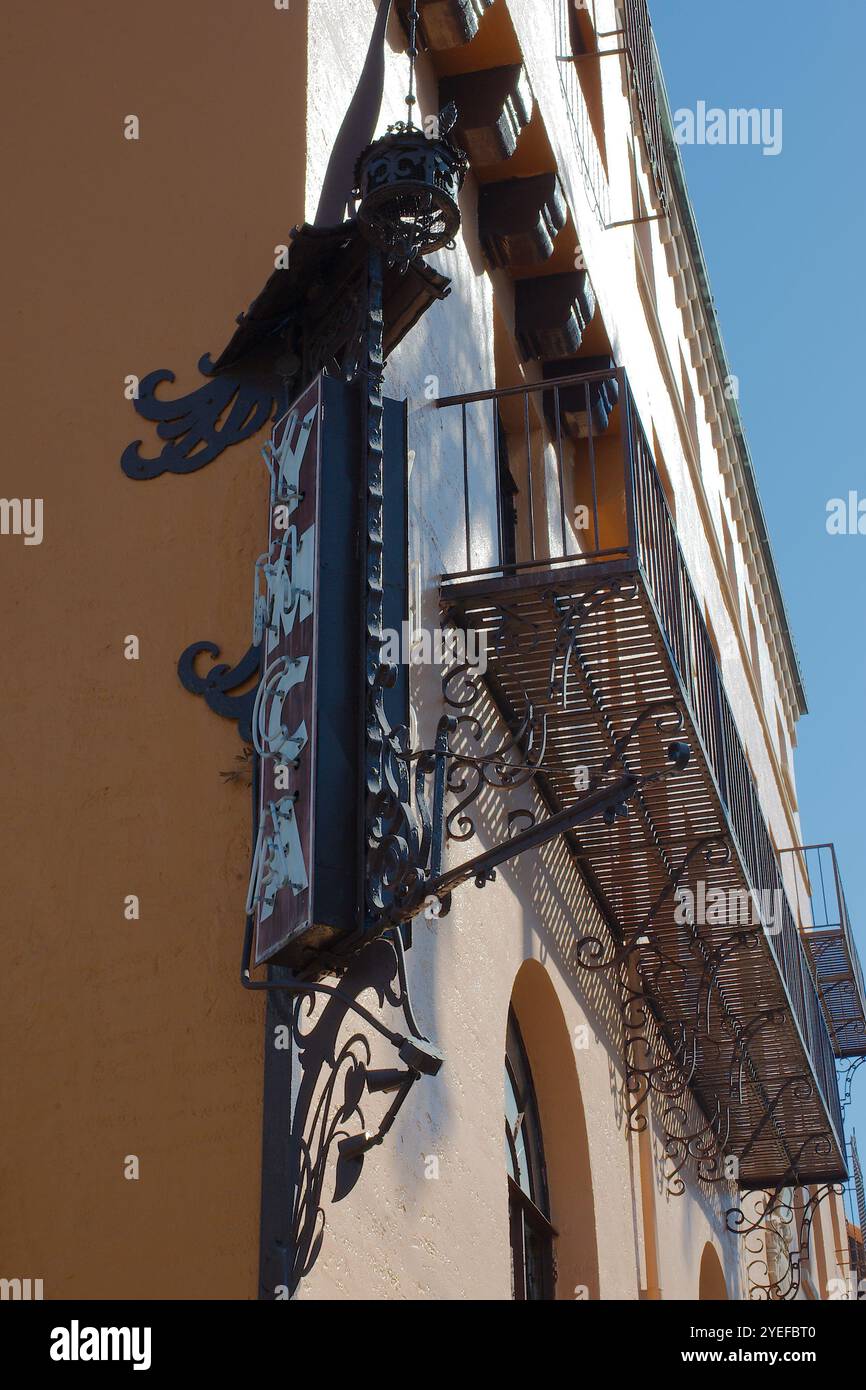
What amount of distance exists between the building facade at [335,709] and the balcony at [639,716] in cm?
4

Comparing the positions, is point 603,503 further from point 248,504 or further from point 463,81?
point 248,504

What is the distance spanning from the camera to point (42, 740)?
7.06 meters

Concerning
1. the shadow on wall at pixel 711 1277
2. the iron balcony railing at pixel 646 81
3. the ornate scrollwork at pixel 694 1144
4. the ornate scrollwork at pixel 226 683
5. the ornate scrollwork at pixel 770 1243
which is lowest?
the shadow on wall at pixel 711 1277

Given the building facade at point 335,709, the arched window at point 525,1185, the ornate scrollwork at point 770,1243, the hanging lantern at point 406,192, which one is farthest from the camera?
the ornate scrollwork at point 770,1243

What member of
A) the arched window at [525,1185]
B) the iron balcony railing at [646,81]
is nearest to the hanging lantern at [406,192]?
the arched window at [525,1185]

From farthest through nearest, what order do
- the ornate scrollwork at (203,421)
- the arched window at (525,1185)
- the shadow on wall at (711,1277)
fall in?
1. the shadow on wall at (711,1277)
2. the arched window at (525,1185)
3. the ornate scrollwork at (203,421)

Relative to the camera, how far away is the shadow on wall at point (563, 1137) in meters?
10.3

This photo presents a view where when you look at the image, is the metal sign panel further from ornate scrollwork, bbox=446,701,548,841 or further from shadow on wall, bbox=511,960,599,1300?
shadow on wall, bbox=511,960,599,1300

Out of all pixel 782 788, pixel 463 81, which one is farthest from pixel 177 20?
pixel 782 788

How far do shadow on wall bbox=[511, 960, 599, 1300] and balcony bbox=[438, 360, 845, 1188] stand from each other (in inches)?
23.7

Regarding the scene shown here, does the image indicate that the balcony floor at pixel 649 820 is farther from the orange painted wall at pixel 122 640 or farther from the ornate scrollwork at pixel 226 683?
the orange painted wall at pixel 122 640

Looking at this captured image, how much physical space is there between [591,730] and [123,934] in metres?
3.83

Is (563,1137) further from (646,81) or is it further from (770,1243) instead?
(646,81)

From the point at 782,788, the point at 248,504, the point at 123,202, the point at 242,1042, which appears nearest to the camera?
the point at 242,1042
